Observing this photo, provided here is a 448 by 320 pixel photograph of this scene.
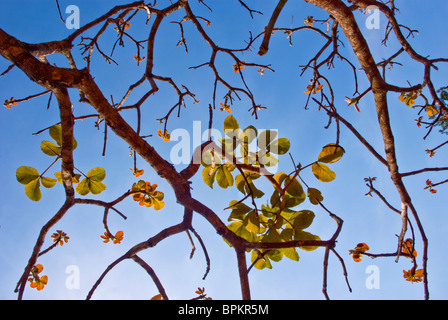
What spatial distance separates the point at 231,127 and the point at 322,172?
1.47 ft

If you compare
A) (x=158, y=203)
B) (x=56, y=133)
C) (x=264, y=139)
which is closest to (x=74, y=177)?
(x=56, y=133)

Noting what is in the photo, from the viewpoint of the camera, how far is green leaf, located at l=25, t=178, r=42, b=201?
4.25 ft

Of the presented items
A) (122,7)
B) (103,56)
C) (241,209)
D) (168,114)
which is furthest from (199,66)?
(241,209)

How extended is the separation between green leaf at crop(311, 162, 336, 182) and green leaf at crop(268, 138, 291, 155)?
0.15m

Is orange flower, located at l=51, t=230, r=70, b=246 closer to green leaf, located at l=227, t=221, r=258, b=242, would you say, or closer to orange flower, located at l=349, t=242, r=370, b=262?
green leaf, located at l=227, t=221, r=258, b=242

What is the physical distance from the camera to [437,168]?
134cm

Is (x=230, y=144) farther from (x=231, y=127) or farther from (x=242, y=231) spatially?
(x=242, y=231)

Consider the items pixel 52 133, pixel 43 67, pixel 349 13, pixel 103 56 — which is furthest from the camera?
pixel 103 56

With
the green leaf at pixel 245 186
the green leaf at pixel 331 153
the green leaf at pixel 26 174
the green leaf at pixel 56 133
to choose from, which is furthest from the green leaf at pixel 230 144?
the green leaf at pixel 26 174

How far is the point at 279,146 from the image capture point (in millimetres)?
1234

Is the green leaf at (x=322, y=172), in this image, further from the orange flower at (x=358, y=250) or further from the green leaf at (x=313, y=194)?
the orange flower at (x=358, y=250)

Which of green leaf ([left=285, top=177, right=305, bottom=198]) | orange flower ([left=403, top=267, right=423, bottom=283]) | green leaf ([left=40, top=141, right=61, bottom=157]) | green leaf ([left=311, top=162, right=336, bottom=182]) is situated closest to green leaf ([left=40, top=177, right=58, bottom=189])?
green leaf ([left=40, top=141, right=61, bottom=157])
